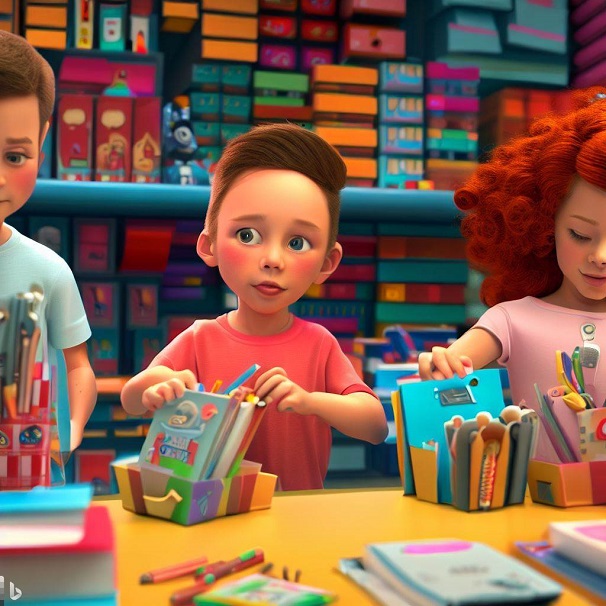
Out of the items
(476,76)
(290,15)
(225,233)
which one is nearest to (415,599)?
(225,233)

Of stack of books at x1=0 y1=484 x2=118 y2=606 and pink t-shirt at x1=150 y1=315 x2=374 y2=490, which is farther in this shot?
pink t-shirt at x1=150 y1=315 x2=374 y2=490

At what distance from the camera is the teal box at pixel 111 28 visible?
82.0 inches

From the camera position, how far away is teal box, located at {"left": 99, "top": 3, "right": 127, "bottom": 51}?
2082 mm

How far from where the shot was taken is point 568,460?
36.8 inches

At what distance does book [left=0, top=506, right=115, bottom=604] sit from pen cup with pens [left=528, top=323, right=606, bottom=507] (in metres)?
0.52

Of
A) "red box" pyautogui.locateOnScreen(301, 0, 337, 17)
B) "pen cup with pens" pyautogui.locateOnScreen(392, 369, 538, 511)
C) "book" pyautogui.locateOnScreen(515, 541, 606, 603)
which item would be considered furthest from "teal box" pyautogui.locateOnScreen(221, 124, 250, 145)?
"book" pyautogui.locateOnScreen(515, 541, 606, 603)

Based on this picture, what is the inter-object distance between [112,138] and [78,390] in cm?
109

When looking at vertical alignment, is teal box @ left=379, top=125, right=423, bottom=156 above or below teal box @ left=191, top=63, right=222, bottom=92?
below

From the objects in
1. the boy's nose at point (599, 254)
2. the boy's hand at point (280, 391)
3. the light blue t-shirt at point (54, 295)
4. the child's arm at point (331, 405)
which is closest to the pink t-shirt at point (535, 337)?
the boy's nose at point (599, 254)

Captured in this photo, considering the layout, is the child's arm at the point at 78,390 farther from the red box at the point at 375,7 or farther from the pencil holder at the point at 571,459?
the red box at the point at 375,7

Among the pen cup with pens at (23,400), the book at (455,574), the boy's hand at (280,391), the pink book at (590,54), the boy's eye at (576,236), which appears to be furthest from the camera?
the pink book at (590,54)

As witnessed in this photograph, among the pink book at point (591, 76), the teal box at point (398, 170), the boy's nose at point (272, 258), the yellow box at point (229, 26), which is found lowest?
the boy's nose at point (272, 258)

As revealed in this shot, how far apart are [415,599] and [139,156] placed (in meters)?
1.59

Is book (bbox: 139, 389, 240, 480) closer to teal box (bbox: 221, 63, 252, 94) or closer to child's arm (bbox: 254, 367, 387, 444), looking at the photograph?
child's arm (bbox: 254, 367, 387, 444)
